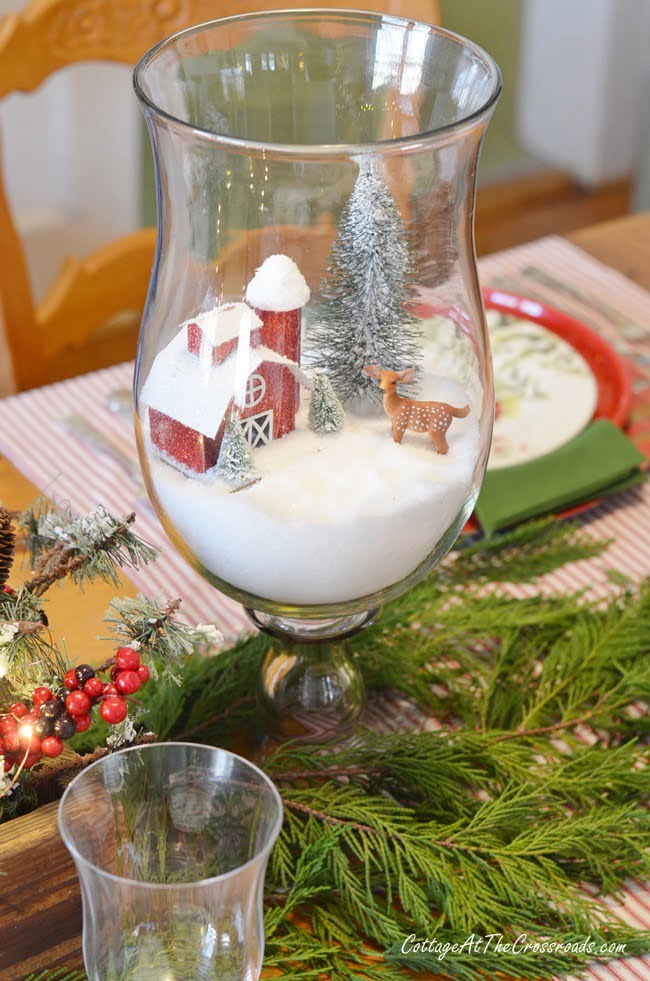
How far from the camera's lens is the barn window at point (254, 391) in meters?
0.46

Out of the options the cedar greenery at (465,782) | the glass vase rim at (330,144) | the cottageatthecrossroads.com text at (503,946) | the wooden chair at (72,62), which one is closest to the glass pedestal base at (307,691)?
the cedar greenery at (465,782)

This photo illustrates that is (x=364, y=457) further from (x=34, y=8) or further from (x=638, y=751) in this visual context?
(x=34, y=8)

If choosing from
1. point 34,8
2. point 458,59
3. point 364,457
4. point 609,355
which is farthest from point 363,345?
point 34,8

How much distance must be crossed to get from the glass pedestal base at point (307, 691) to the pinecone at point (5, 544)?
0.13m

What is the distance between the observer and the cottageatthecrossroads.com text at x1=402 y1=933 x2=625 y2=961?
0.49 m

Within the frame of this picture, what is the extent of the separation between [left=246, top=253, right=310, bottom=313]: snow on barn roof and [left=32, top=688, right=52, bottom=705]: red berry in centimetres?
17

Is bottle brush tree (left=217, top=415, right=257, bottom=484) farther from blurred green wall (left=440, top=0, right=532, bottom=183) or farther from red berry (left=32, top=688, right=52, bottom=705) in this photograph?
blurred green wall (left=440, top=0, right=532, bottom=183)

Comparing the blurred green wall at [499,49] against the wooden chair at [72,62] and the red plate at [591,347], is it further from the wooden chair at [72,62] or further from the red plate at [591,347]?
the red plate at [591,347]

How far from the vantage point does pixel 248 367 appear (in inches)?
18.2

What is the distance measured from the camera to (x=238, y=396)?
1.52 feet

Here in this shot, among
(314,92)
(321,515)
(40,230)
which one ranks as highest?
(314,92)

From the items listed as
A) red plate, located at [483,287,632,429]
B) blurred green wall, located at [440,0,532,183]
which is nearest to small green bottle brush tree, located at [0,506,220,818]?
red plate, located at [483,287,632,429]

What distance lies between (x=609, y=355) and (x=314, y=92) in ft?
1.25

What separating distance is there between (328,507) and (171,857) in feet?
A: 0.49
